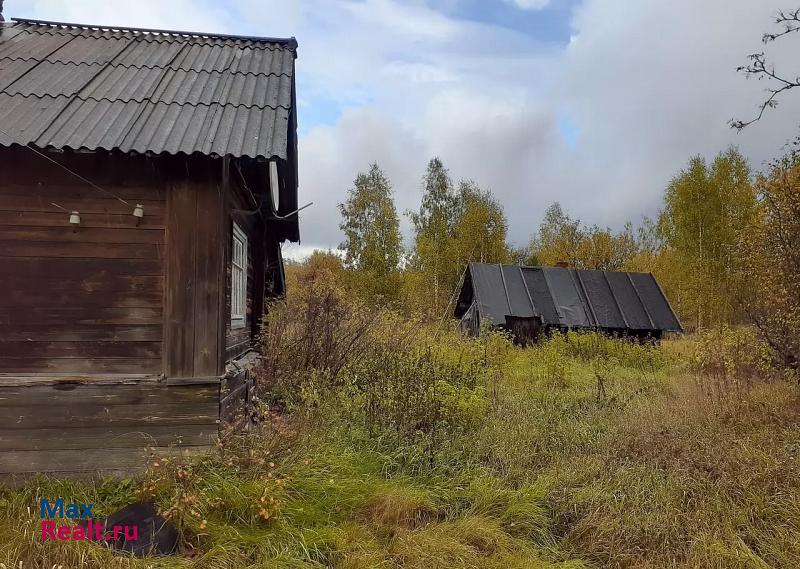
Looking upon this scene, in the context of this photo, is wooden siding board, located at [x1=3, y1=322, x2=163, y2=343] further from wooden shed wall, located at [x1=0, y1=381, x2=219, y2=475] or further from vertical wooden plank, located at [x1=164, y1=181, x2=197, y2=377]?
wooden shed wall, located at [x1=0, y1=381, x2=219, y2=475]

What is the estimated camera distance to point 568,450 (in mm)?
5180

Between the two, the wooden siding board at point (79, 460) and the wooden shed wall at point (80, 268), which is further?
the wooden shed wall at point (80, 268)

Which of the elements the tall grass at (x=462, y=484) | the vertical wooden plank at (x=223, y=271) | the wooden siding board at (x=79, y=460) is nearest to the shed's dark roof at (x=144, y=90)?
the vertical wooden plank at (x=223, y=271)

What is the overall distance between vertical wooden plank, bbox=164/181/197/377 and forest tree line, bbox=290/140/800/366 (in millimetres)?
7176

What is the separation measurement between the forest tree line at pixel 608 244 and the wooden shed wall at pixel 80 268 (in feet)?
25.0

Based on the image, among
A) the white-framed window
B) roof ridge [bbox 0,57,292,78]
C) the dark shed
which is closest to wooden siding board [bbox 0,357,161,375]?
the white-framed window

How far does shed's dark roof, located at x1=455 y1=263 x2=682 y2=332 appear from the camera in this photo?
15984 millimetres

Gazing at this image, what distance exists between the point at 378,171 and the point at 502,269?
1350 centimetres

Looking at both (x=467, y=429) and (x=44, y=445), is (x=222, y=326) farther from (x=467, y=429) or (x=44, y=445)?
(x=467, y=429)

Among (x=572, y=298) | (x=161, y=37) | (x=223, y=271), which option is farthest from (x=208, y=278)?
(x=572, y=298)

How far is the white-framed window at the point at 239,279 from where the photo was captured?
544cm

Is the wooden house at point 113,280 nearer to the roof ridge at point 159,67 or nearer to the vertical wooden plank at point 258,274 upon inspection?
the roof ridge at point 159,67

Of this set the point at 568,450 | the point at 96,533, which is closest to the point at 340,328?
the point at 568,450

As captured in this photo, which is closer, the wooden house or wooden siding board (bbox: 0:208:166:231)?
the wooden house
